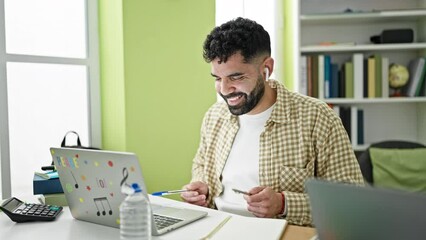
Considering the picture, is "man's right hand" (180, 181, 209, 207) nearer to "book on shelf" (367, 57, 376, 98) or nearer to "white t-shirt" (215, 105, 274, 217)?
"white t-shirt" (215, 105, 274, 217)

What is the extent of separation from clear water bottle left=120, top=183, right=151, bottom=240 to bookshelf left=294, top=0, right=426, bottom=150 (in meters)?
2.08

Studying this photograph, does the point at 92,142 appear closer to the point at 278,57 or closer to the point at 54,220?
the point at 54,220

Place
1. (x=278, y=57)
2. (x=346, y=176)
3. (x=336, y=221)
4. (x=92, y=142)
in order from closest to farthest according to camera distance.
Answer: (x=336, y=221)
(x=346, y=176)
(x=92, y=142)
(x=278, y=57)

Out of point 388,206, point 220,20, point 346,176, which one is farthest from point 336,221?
point 220,20

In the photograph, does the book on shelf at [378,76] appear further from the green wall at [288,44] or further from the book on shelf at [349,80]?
the green wall at [288,44]

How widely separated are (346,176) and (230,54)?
667mm

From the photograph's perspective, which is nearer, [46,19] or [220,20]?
[46,19]

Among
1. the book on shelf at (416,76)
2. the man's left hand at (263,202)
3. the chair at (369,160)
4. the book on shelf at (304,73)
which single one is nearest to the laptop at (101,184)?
the man's left hand at (263,202)

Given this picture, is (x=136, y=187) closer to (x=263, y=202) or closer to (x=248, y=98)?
(x=263, y=202)

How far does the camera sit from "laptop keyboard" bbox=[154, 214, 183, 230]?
1.30 metres

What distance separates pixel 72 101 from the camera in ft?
8.33

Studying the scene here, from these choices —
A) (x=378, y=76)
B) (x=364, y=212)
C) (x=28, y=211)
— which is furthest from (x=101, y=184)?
(x=378, y=76)

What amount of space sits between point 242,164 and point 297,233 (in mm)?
614

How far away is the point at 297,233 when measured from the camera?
1276 millimetres
